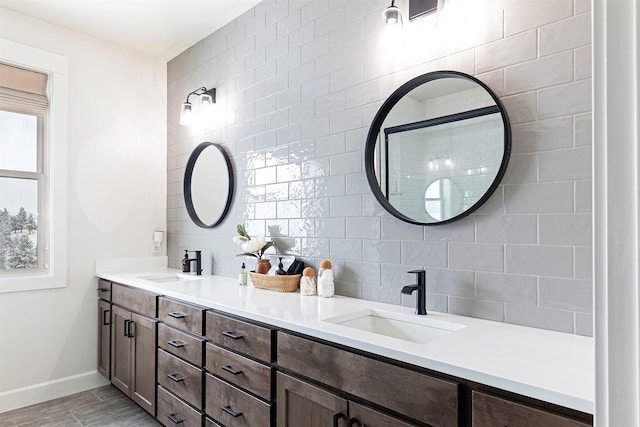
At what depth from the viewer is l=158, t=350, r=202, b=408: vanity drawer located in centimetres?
208

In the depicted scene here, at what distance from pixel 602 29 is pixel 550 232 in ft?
3.29

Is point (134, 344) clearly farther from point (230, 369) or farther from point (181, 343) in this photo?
point (230, 369)

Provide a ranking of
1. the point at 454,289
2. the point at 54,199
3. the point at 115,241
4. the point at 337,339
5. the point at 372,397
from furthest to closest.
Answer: the point at 115,241 → the point at 54,199 → the point at 454,289 → the point at 337,339 → the point at 372,397

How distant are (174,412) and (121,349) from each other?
833 mm

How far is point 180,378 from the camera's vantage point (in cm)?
221

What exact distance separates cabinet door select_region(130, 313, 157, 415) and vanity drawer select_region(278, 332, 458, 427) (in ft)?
4.10

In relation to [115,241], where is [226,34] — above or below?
above

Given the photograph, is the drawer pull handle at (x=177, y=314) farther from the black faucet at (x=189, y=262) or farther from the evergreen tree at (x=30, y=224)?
the evergreen tree at (x=30, y=224)

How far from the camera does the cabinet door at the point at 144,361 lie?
2.48m

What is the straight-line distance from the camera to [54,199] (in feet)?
9.88

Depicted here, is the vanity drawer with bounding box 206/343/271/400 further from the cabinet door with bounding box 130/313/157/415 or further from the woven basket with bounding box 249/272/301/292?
the cabinet door with bounding box 130/313/157/415

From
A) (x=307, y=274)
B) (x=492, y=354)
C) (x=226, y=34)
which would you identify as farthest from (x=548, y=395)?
(x=226, y=34)

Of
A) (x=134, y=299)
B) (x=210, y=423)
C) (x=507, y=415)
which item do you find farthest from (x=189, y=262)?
(x=507, y=415)

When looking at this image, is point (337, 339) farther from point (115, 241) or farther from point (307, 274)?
point (115, 241)
